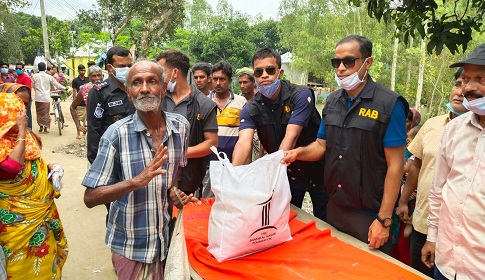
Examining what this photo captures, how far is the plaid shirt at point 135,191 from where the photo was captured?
187cm

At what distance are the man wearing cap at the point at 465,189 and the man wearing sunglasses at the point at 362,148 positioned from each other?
331 millimetres

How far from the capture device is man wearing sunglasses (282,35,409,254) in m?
2.31

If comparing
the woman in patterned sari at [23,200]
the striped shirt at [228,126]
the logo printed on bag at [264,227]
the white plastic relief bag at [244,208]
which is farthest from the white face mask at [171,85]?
the logo printed on bag at [264,227]

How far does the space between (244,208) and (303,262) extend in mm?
473

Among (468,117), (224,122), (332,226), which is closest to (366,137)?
(468,117)

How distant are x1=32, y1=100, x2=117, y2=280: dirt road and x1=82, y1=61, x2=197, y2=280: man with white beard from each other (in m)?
1.91

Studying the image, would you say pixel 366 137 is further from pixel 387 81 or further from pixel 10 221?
pixel 387 81

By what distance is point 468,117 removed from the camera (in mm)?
1923

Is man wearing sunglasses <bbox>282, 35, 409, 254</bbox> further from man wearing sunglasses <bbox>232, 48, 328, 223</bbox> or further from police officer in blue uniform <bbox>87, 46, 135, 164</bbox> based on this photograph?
police officer in blue uniform <bbox>87, 46, 135, 164</bbox>

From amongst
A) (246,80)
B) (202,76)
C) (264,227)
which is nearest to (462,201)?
(264,227)

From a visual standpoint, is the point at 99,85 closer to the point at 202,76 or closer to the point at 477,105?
the point at 202,76

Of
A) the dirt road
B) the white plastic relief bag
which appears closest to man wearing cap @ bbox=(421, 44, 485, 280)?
the white plastic relief bag

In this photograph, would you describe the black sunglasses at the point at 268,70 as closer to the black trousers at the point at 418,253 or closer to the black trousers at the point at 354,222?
the black trousers at the point at 354,222

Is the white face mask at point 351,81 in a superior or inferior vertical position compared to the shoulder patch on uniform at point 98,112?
superior
